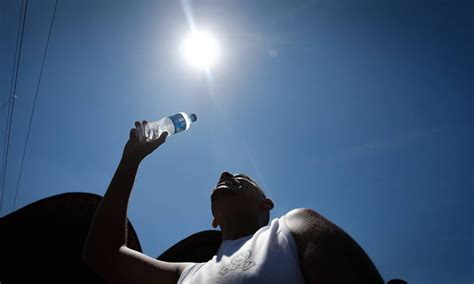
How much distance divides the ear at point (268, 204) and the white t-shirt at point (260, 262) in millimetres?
533

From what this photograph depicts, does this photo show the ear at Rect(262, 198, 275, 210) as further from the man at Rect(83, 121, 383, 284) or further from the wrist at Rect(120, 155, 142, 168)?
the wrist at Rect(120, 155, 142, 168)

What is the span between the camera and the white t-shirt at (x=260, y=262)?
4.58ft

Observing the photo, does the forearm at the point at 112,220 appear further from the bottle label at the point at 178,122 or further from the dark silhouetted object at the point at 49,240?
the dark silhouetted object at the point at 49,240

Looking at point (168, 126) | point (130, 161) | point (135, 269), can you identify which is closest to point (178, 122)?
point (168, 126)

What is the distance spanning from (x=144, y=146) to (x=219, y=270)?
1.46m

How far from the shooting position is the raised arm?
2133 mm

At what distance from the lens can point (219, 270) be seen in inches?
64.6

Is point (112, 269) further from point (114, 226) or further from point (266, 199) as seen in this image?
point (266, 199)

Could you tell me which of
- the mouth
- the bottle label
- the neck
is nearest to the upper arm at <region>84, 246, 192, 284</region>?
the neck

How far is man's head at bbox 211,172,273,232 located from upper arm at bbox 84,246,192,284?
0.51 m

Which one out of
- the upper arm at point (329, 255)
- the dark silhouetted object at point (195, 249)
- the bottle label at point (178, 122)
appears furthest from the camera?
the dark silhouetted object at point (195, 249)

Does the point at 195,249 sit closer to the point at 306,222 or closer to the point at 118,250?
the point at 118,250

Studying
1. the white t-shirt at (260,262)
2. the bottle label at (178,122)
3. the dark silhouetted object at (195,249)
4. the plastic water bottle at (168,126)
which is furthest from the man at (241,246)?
the dark silhouetted object at (195,249)

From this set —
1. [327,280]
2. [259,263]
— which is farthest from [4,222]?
[327,280]
